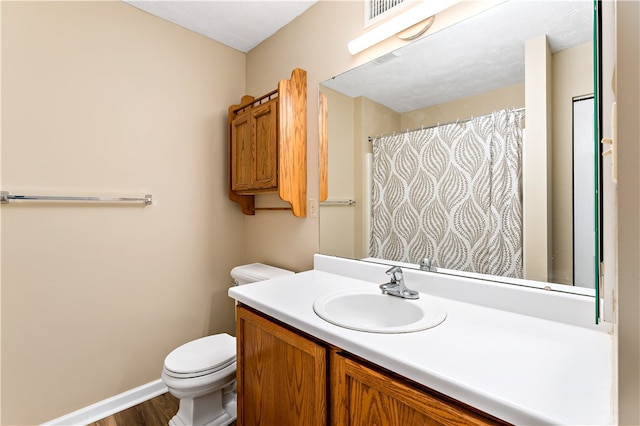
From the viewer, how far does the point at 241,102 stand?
7.31 ft

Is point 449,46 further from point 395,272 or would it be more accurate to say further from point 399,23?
point 395,272

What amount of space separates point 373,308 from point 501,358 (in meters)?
0.55

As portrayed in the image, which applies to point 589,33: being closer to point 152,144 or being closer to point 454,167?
point 454,167

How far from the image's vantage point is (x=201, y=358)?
154 cm

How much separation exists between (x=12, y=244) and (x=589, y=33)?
2.47 meters

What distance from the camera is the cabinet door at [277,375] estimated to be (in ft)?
3.04

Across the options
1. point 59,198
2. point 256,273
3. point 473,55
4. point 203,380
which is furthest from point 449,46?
point 59,198

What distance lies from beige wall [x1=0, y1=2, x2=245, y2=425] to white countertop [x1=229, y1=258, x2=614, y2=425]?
1150 millimetres

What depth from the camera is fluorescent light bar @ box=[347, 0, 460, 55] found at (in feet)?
3.95

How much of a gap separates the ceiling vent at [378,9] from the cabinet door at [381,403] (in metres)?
1.46

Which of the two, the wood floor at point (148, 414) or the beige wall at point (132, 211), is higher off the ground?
the beige wall at point (132, 211)

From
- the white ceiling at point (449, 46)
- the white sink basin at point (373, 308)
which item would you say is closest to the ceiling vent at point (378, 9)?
the white ceiling at point (449, 46)

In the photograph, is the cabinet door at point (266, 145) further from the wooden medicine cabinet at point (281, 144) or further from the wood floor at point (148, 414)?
the wood floor at point (148, 414)

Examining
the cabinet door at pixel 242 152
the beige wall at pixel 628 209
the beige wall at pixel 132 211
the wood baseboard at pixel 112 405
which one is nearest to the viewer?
the beige wall at pixel 628 209
